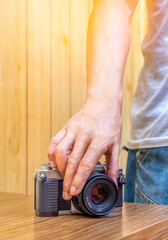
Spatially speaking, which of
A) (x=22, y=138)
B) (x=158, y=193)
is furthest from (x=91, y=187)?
(x=22, y=138)

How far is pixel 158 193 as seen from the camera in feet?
2.61

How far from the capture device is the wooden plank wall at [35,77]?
1.41m

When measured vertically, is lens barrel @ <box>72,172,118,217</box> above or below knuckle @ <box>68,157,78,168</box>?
below

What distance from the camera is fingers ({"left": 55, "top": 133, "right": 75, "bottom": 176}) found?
0.59 meters

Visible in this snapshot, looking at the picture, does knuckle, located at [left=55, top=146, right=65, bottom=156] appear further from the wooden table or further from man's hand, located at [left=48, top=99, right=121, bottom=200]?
the wooden table

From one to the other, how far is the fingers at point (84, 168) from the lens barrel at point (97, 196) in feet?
0.10

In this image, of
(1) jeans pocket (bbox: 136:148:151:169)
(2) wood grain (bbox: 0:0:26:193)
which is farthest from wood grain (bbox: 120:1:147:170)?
(1) jeans pocket (bbox: 136:148:151:169)

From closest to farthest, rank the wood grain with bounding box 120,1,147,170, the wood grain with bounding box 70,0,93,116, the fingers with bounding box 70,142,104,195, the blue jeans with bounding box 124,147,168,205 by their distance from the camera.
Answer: the fingers with bounding box 70,142,104,195
the blue jeans with bounding box 124,147,168,205
the wood grain with bounding box 70,0,93,116
the wood grain with bounding box 120,1,147,170

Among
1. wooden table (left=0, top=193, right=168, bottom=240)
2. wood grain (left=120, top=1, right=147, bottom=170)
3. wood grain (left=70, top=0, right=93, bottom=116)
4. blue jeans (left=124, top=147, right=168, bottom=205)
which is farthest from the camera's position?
wood grain (left=120, top=1, right=147, bottom=170)

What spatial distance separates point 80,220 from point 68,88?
101 cm

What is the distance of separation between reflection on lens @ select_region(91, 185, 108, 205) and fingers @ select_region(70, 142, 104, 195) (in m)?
0.06

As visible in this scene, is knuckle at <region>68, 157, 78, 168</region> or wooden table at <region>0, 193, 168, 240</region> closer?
wooden table at <region>0, 193, 168, 240</region>

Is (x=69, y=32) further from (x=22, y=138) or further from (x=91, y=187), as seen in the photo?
(x=91, y=187)

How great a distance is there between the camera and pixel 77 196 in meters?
0.62
